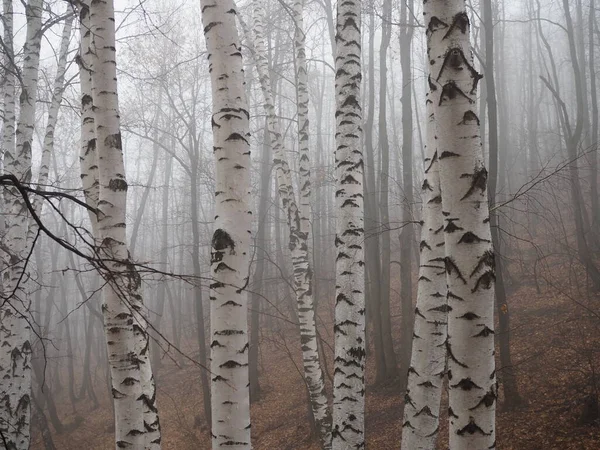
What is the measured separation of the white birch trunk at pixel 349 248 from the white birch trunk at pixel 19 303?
162 inches

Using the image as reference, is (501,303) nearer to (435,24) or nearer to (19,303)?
(435,24)

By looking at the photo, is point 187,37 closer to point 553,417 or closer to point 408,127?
point 408,127

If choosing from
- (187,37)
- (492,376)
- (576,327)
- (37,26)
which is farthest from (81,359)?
(492,376)

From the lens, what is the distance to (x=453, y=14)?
1.89 meters

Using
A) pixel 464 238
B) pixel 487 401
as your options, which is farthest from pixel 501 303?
pixel 464 238

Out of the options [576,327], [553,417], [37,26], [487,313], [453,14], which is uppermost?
[37,26]

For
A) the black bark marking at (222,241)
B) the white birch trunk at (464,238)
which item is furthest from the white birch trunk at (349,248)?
the white birch trunk at (464,238)

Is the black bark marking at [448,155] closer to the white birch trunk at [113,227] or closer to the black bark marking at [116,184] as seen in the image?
the white birch trunk at [113,227]

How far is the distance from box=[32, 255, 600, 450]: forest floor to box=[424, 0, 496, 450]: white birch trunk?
13.6 ft

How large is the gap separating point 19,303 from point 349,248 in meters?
4.96

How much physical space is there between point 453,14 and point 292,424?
9185mm

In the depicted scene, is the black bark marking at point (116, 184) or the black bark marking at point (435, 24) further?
the black bark marking at point (116, 184)

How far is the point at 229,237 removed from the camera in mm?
2613

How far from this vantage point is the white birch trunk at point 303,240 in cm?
588
